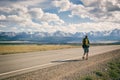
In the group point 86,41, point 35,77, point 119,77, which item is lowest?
point 119,77

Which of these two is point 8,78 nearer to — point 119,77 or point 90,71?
point 90,71

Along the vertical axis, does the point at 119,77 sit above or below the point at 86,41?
below

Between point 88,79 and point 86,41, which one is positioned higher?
point 86,41

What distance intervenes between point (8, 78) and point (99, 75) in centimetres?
620

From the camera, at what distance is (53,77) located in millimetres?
10914

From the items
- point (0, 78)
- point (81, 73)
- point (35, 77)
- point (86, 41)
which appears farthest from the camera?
point (86, 41)

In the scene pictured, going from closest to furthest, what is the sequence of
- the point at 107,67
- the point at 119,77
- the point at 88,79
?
the point at 88,79
the point at 119,77
the point at 107,67

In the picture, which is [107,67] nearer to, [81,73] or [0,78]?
[81,73]

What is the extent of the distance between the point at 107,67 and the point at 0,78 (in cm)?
919

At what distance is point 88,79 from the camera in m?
12.0

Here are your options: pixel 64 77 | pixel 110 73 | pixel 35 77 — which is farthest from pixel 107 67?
pixel 35 77

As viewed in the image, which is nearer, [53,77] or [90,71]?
[53,77]

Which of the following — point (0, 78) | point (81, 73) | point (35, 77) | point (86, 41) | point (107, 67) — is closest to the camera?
point (0, 78)

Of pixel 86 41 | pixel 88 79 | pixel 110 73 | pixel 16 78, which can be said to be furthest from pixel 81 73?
pixel 86 41
